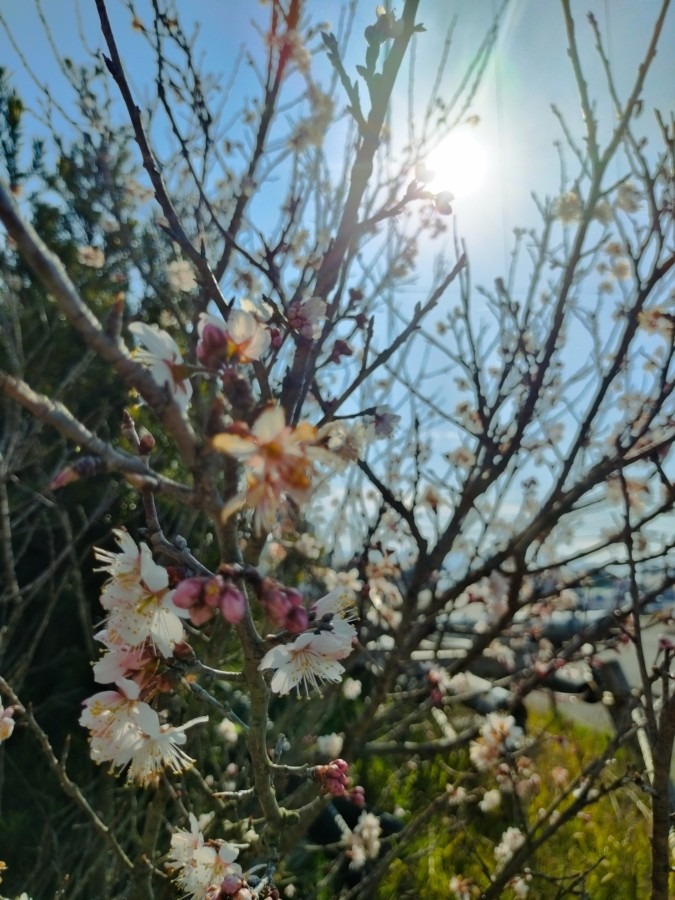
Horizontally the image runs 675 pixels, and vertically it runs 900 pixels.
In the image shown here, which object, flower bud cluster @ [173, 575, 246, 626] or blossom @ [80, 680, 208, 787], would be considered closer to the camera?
flower bud cluster @ [173, 575, 246, 626]

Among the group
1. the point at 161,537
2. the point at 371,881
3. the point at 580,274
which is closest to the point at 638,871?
the point at 371,881

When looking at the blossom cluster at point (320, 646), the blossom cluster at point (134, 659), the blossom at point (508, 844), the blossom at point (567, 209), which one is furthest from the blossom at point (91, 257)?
the blossom at point (508, 844)

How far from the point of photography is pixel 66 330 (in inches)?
188

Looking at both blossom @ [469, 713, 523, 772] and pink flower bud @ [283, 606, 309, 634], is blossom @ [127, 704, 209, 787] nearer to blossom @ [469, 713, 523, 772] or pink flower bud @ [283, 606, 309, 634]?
pink flower bud @ [283, 606, 309, 634]

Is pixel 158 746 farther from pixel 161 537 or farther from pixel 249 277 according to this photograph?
pixel 249 277

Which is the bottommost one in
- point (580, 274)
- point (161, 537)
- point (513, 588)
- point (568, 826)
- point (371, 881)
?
point (371, 881)

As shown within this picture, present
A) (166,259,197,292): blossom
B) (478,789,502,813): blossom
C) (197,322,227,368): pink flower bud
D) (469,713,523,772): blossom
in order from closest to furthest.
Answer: (197,322,227,368): pink flower bud, (166,259,197,292): blossom, (469,713,523,772): blossom, (478,789,502,813): blossom

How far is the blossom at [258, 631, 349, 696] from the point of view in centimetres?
103

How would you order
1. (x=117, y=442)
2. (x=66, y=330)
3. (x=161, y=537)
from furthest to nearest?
1. (x=66, y=330)
2. (x=117, y=442)
3. (x=161, y=537)

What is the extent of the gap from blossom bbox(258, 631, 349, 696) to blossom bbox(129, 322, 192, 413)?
1.39 feet

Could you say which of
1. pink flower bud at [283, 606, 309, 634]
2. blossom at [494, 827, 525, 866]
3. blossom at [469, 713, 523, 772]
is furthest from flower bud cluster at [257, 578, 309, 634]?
blossom at [494, 827, 525, 866]

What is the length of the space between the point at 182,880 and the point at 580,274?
111 inches

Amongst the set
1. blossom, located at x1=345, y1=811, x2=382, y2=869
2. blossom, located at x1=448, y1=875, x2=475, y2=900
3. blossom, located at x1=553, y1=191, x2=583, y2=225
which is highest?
blossom, located at x1=553, y1=191, x2=583, y2=225

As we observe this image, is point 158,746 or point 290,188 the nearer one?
point 158,746
